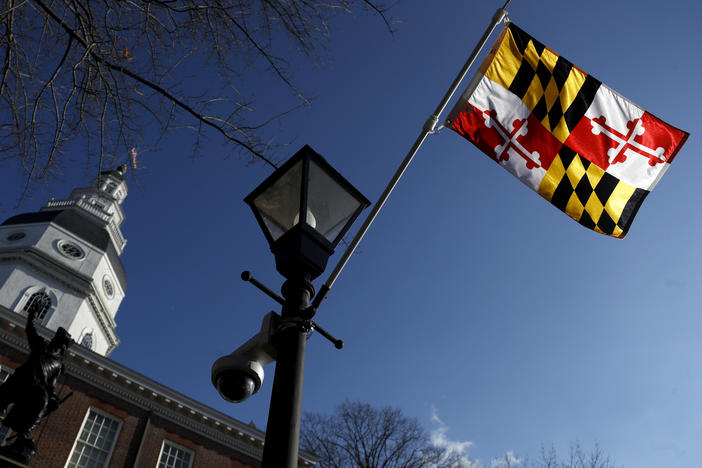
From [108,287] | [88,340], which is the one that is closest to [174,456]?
[88,340]

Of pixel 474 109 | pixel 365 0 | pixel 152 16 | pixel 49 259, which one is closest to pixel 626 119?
pixel 474 109

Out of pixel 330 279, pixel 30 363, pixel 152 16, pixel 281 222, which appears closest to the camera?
pixel 281 222

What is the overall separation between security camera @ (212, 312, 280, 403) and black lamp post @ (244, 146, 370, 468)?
9 cm

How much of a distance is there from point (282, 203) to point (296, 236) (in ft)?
1.16

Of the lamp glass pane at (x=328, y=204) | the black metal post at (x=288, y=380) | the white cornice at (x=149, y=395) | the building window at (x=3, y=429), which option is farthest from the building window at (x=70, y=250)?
the black metal post at (x=288, y=380)

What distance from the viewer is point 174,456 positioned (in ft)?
66.2

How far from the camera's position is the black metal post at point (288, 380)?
7.52ft

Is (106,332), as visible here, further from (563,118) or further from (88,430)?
(563,118)

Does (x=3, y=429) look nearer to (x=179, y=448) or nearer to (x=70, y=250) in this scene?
(x=179, y=448)

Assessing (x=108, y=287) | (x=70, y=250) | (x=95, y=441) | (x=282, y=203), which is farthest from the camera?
(x=108, y=287)

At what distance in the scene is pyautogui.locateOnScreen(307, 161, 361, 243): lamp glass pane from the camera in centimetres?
324

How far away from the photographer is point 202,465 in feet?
66.5

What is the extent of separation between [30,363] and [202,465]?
14.9m

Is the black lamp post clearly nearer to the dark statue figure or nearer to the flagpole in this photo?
the flagpole
